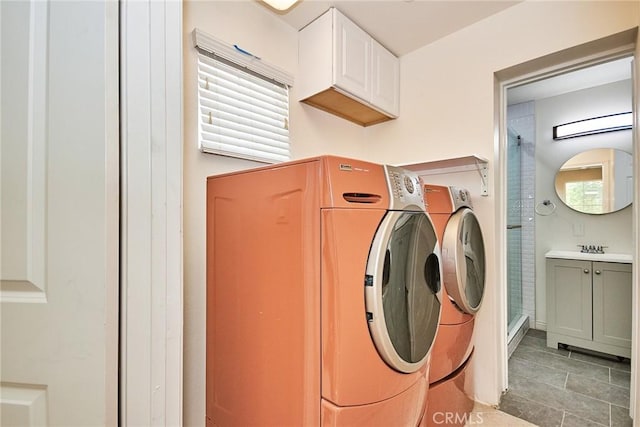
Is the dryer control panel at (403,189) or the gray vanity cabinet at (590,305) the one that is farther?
the gray vanity cabinet at (590,305)

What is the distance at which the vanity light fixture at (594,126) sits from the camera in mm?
2754

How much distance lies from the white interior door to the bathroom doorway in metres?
2.36

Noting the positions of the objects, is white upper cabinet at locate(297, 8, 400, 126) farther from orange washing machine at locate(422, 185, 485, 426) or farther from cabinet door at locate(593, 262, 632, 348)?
cabinet door at locate(593, 262, 632, 348)

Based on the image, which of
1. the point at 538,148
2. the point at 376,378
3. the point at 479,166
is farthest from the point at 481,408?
the point at 538,148

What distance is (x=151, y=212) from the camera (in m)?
0.83

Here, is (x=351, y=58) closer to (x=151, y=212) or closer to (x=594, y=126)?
(x=151, y=212)

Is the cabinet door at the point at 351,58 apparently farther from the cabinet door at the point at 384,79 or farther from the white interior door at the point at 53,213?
the white interior door at the point at 53,213

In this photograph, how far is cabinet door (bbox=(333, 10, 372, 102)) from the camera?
1.87 m

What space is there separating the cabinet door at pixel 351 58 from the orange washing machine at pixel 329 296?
1.08 meters

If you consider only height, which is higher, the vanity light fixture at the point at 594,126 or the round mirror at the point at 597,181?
the vanity light fixture at the point at 594,126

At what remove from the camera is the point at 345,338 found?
2.91ft

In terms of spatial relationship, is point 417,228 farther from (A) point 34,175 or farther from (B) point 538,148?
(B) point 538,148

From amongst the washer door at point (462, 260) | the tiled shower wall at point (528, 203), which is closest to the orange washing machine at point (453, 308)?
the washer door at point (462, 260)

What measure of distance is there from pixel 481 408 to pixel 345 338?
1688 millimetres
